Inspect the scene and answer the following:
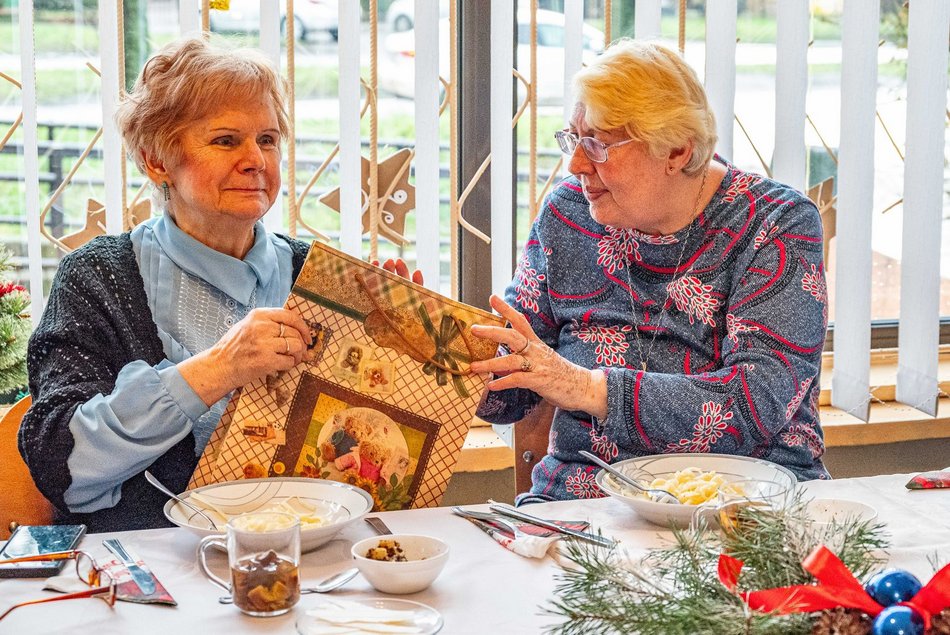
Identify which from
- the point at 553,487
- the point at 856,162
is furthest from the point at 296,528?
the point at 856,162

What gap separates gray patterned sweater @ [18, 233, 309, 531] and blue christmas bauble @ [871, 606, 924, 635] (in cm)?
124

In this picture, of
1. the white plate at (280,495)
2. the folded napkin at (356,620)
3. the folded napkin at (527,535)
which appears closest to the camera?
the folded napkin at (356,620)

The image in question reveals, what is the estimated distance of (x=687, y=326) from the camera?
2.02m

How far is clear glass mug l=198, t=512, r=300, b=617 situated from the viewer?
116 centimetres

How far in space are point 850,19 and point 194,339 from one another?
70.8 inches

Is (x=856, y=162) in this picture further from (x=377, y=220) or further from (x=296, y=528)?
(x=296, y=528)

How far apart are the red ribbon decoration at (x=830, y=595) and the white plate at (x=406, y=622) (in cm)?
37

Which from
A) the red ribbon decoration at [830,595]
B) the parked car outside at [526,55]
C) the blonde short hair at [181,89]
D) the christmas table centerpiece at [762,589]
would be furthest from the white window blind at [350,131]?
the red ribbon decoration at [830,595]

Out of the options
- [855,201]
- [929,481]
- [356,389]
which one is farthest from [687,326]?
[855,201]

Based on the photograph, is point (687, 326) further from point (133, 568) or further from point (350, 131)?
point (133, 568)

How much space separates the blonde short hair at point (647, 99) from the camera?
1960 mm

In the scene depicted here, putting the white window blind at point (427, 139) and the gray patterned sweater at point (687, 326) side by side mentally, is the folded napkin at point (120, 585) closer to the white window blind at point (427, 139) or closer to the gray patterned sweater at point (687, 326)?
the gray patterned sweater at point (687, 326)

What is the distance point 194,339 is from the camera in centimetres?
188

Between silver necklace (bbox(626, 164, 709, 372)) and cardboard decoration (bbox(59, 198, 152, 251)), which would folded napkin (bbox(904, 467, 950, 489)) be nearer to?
silver necklace (bbox(626, 164, 709, 372))
